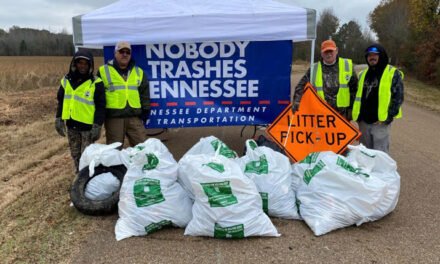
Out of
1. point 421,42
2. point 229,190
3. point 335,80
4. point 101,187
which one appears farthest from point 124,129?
point 421,42

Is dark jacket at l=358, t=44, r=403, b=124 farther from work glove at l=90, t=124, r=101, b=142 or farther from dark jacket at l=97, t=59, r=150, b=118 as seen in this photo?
work glove at l=90, t=124, r=101, b=142

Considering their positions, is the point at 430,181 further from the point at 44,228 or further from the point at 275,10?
the point at 44,228

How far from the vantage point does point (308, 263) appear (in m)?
3.26

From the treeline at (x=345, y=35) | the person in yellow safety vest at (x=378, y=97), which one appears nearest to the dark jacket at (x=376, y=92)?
the person in yellow safety vest at (x=378, y=97)

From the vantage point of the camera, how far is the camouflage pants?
477cm

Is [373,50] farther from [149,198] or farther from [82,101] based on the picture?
[82,101]

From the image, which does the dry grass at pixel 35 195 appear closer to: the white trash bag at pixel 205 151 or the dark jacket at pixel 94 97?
the dark jacket at pixel 94 97

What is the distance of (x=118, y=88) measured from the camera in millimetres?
4832

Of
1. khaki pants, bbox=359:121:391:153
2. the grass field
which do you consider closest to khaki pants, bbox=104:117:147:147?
the grass field

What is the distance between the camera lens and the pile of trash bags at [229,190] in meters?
3.60

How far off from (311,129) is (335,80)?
28.6 inches

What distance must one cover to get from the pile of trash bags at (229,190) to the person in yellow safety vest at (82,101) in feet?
1.52

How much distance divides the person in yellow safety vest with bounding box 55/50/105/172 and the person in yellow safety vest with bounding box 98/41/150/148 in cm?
17

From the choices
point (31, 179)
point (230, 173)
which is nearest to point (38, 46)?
point (31, 179)
